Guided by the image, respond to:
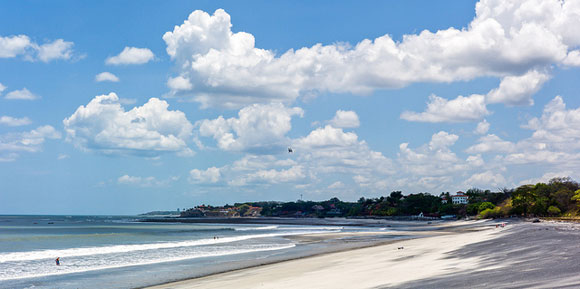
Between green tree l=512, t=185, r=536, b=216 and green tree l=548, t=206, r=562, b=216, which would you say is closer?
green tree l=548, t=206, r=562, b=216

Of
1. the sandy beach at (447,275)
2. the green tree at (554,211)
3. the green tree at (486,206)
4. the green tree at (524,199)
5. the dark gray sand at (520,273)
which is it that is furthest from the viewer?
the green tree at (486,206)

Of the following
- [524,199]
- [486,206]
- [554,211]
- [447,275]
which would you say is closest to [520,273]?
[447,275]

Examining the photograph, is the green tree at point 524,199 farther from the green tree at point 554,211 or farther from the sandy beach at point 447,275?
the sandy beach at point 447,275

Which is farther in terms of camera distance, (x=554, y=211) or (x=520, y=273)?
(x=554, y=211)

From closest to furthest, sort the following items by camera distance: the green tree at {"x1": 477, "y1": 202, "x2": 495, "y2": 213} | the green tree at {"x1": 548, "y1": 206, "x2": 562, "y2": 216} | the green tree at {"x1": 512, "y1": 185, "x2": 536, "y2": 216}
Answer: the green tree at {"x1": 548, "y1": 206, "x2": 562, "y2": 216} → the green tree at {"x1": 512, "y1": 185, "x2": 536, "y2": 216} → the green tree at {"x1": 477, "y1": 202, "x2": 495, "y2": 213}

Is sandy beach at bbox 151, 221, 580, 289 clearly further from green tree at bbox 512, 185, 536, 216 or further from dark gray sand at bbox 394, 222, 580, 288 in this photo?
green tree at bbox 512, 185, 536, 216

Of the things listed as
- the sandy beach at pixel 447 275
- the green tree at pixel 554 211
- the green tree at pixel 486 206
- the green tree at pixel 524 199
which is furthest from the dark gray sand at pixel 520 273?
the green tree at pixel 486 206

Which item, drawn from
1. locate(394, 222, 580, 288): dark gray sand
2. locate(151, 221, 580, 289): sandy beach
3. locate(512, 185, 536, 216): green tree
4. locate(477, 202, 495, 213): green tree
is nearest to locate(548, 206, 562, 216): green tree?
locate(512, 185, 536, 216): green tree

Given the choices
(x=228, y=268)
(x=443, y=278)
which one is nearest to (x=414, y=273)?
(x=443, y=278)

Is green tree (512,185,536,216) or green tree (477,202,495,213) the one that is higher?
green tree (512,185,536,216)

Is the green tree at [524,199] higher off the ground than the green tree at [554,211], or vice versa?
the green tree at [524,199]

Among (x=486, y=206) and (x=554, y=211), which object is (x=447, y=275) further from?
(x=486, y=206)

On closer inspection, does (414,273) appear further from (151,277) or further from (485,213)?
(485,213)

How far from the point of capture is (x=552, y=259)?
65.8 ft
